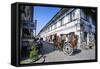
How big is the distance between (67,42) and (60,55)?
173 mm

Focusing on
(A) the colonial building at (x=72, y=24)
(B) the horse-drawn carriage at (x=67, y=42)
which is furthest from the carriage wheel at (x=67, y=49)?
(A) the colonial building at (x=72, y=24)

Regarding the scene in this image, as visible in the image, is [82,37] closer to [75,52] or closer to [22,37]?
[75,52]

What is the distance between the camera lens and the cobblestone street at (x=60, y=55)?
3191 mm

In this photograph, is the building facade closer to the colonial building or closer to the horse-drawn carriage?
the colonial building

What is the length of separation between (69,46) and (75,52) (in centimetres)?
11

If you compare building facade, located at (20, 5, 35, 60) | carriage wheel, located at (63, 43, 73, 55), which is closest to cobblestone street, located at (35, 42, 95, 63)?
carriage wheel, located at (63, 43, 73, 55)

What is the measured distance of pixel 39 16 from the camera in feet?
10.3

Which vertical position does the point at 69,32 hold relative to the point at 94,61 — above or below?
above

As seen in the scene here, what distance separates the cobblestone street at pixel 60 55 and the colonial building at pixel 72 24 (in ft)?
0.32

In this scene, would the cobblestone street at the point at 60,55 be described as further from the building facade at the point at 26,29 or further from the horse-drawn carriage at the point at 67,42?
the building facade at the point at 26,29

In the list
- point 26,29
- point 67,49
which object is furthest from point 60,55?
point 26,29

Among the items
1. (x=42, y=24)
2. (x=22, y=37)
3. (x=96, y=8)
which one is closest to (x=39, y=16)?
(x=42, y=24)

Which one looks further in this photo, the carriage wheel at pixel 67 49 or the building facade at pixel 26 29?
the carriage wheel at pixel 67 49

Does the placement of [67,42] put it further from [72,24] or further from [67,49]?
[72,24]
